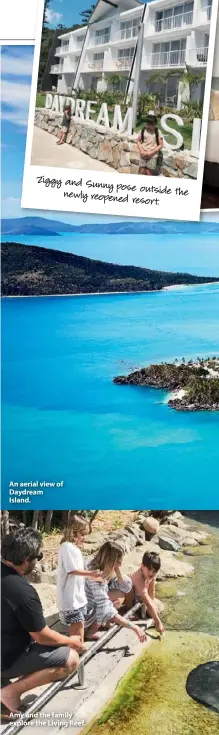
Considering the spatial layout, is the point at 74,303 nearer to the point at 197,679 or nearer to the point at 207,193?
the point at 207,193

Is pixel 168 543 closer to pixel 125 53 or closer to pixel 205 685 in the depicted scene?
pixel 205 685

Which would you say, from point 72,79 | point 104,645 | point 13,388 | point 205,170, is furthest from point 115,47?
point 104,645

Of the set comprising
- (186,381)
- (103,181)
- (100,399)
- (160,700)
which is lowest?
(160,700)

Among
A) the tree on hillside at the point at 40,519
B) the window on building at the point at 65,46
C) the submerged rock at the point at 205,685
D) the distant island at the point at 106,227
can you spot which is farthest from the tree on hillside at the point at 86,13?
the submerged rock at the point at 205,685

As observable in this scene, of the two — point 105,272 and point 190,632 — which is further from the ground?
point 105,272

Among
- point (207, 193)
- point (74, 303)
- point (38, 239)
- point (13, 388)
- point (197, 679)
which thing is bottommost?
point (197, 679)

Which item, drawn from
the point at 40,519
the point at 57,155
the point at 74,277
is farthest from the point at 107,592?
the point at 57,155
